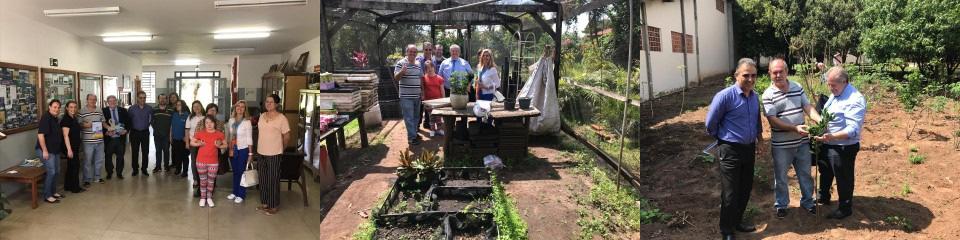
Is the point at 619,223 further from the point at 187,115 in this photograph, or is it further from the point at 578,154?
the point at 187,115

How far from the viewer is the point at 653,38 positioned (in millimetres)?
2869

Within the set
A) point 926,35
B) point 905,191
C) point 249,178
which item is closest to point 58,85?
point 249,178

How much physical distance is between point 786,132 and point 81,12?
16.6 feet

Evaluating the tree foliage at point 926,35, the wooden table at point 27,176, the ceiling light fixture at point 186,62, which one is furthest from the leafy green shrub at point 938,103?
the wooden table at point 27,176

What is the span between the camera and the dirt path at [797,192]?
134 inches

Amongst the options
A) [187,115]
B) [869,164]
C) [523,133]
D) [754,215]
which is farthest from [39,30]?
[869,164]

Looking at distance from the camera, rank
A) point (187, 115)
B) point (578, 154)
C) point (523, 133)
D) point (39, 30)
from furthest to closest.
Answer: point (187, 115) < point (39, 30) < point (578, 154) < point (523, 133)

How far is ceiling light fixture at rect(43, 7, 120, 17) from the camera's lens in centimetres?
345

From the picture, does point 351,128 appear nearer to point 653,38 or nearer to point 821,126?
point 653,38

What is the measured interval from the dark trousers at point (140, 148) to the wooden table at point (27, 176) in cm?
66

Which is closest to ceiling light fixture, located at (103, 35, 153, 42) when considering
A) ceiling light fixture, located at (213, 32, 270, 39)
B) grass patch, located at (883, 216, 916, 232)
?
ceiling light fixture, located at (213, 32, 270, 39)

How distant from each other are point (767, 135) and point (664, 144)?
2.61 feet

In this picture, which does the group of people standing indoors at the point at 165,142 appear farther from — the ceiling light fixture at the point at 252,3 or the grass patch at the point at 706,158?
the grass patch at the point at 706,158

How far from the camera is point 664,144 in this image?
3.48 meters
